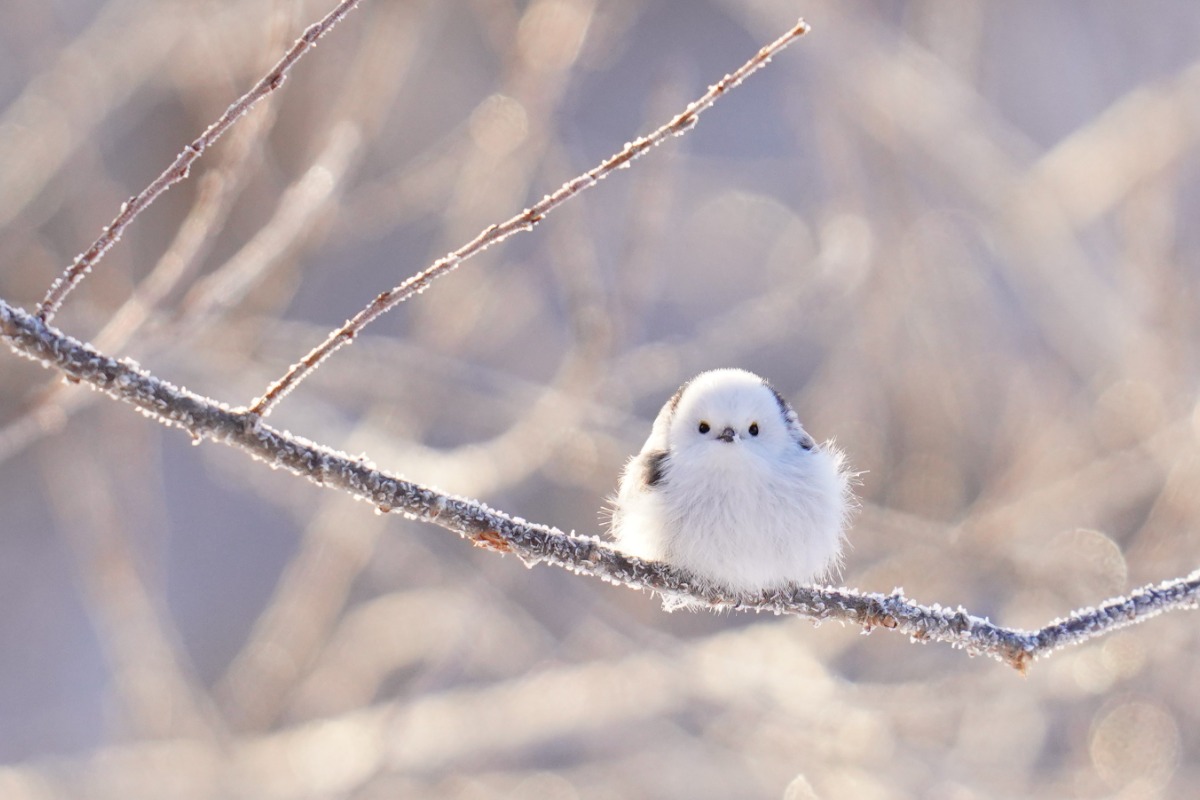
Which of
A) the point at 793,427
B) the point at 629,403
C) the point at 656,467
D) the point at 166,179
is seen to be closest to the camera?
the point at 166,179

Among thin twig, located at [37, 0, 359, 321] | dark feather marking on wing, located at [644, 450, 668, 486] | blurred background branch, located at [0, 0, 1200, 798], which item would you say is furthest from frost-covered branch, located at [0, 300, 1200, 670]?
blurred background branch, located at [0, 0, 1200, 798]

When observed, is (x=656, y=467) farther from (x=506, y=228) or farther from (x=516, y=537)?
(x=506, y=228)

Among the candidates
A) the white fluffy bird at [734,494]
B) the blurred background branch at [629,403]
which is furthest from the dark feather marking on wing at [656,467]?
the blurred background branch at [629,403]

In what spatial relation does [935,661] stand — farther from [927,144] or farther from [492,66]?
[492,66]

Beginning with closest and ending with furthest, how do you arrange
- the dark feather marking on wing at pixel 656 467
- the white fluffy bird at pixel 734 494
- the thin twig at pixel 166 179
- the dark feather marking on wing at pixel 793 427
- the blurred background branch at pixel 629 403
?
the thin twig at pixel 166 179 < the white fluffy bird at pixel 734 494 < the dark feather marking on wing at pixel 656 467 < the dark feather marking on wing at pixel 793 427 < the blurred background branch at pixel 629 403

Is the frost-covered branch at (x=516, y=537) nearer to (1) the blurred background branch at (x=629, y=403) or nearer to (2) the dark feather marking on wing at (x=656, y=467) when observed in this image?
(2) the dark feather marking on wing at (x=656, y=467)

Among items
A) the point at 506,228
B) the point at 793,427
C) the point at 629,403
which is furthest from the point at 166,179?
the point at 629,403

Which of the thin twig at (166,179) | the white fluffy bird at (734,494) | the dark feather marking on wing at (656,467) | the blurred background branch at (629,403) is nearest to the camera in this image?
the thin twig at (166,179)
